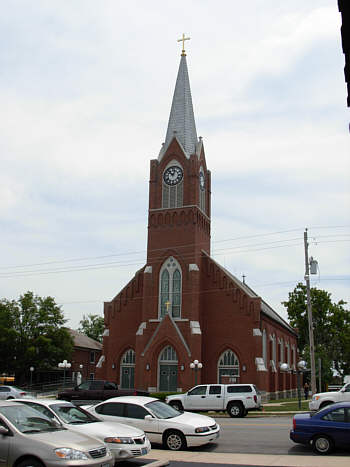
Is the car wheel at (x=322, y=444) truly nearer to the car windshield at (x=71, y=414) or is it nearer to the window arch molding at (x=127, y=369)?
the car windshield at (x=71, y=414)

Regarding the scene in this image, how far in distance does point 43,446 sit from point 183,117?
4506cm

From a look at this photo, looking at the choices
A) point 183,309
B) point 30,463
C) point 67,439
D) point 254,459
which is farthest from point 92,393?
point 30,463

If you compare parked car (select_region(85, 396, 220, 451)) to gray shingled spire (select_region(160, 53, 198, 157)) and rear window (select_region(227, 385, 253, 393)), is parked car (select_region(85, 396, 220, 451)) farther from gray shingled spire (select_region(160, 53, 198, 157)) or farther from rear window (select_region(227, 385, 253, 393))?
gray shingled spire (select_region(160, 53, 198, 157))

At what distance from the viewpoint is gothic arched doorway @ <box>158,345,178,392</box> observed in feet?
139

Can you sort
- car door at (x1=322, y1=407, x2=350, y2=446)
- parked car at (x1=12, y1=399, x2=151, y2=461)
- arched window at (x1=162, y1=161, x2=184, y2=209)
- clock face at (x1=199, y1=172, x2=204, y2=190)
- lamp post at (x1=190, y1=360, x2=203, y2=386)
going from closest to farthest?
parked car at (x1=12, y1=399, x2=151, y2=461) < car door at (x1=322, y1=407, x2=350, y2=446) < lamp post at (x1=190, y1=360, x2=203, y2=386) < arched window at (x1=162, y1=161, x2=184, y2=209) < clock face at (x1=199, y1=172, x2=204, y2=190)

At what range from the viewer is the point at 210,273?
45.3 metres

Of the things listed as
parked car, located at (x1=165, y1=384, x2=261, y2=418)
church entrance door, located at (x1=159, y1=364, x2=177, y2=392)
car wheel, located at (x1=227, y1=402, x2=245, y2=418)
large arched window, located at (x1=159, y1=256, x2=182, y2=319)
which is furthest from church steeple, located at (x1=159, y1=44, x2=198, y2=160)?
car wheel, located at (x1=227, y1=402, x2=245, y2=418)

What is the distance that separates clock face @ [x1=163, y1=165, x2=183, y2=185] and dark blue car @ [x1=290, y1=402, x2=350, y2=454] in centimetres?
3531

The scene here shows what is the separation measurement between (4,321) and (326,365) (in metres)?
37.6

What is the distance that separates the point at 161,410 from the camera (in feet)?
50.2

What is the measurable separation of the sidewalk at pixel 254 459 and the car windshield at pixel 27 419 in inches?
118

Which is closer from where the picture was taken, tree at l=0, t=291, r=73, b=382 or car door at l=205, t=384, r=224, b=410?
car door at l=205, t=384, r=224, b=410

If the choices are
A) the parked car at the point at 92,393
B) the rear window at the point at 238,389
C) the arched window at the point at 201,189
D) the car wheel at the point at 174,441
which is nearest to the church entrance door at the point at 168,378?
the parked car at the point at 92,393

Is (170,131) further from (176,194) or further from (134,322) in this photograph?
(134,322)
